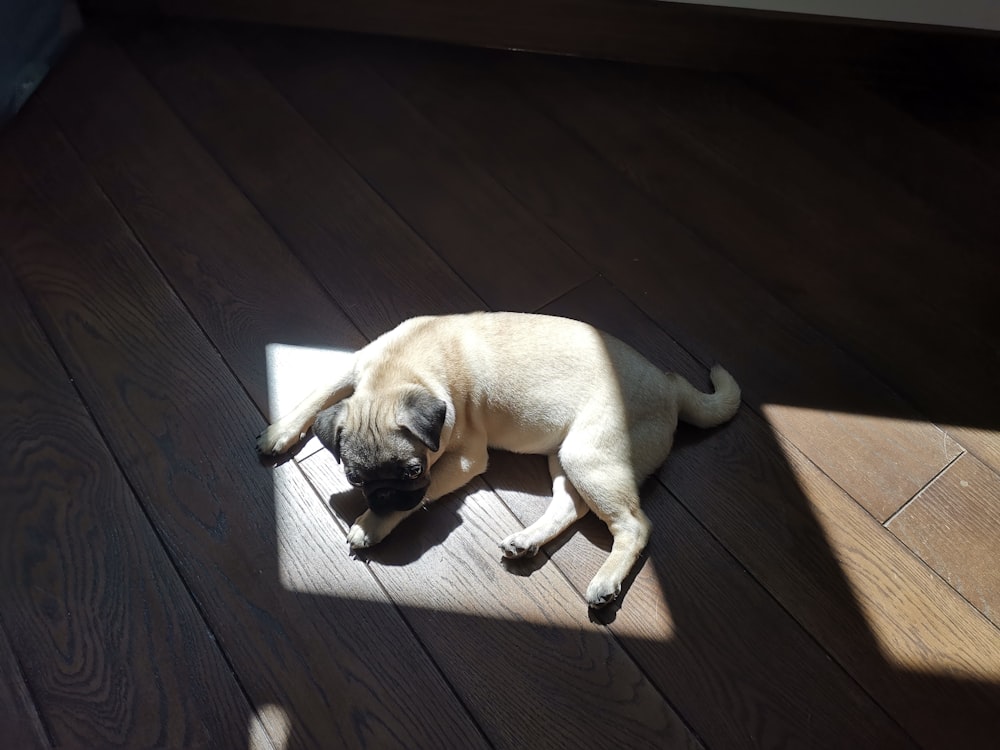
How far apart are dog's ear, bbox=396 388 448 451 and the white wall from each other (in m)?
1.68

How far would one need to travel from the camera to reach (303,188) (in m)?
2.42

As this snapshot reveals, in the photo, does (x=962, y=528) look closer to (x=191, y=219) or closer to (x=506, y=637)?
(x=506, y=637)

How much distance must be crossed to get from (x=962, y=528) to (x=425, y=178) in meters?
1.60

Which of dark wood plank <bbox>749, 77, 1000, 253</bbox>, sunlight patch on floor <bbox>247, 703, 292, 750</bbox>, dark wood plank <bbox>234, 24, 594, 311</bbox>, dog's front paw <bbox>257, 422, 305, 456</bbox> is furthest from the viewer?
dark wood plank <bbox>749, 77, 1000, 253</bbox>

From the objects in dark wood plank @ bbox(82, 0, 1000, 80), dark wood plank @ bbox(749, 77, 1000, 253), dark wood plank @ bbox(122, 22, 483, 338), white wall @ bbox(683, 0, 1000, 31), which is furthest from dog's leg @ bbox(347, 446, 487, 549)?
white wall @ bbox(683, 0, 1000, 31)

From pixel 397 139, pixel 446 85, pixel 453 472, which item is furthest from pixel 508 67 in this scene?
pixel 453 472

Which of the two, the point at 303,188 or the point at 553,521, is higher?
the point at 303,188

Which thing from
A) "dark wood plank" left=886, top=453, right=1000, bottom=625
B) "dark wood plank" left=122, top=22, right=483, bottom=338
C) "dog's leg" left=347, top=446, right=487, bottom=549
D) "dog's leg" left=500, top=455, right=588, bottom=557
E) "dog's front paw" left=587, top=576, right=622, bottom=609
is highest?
"dark wood plank" left=122, top=22, right=483, bottom=338

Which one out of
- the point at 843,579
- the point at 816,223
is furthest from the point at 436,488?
the point at 816,223

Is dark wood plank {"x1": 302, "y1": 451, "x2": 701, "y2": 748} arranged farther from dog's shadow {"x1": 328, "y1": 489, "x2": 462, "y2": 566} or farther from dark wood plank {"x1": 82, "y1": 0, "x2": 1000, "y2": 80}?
dark wood plank {"x1": 82, "y1": 0, "x2": 1000, "y2": 80}

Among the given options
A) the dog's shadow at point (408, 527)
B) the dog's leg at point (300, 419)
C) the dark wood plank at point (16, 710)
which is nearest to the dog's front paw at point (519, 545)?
the dog's shadow at point (408, 527)

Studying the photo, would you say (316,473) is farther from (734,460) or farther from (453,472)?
(734,460)

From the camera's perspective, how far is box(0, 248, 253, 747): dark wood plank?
5.26 ft

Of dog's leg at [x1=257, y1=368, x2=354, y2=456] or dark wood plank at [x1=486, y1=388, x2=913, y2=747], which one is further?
dog's leg at [x1=257, y1=368, x2=354, y2=456]
